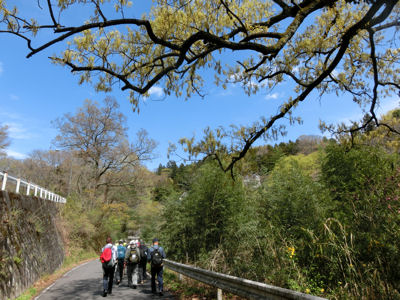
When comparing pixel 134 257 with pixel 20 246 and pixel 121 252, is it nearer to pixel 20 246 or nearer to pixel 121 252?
pixel 121 252

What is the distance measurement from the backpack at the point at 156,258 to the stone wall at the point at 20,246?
383cm

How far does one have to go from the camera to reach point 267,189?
11062 millimetres

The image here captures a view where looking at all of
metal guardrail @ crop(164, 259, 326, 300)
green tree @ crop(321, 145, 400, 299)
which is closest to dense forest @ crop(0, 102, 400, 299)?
green tree @ crop(321, 145, 400, 299)

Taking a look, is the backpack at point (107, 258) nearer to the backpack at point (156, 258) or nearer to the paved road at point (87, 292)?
the paved road at point (87, 292)

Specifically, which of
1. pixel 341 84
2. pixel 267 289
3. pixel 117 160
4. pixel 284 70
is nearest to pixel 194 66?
pixel 284 70

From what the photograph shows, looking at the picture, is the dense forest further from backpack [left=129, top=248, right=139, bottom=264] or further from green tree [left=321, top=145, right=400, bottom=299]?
backpack [left=129, top=248, right=139, bottom=264]

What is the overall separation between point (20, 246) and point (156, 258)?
4.53 meters

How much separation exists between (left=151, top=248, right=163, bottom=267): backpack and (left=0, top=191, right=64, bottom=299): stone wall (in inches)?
151

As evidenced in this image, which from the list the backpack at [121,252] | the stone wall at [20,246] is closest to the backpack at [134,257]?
the backpack at [121,252]

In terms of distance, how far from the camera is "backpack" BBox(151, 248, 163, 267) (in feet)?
30.9

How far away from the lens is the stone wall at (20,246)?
8.30 metres

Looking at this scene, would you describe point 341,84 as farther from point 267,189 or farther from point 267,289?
point 267,289

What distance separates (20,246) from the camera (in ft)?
32.9

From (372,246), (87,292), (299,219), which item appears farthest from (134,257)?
(372,246)
